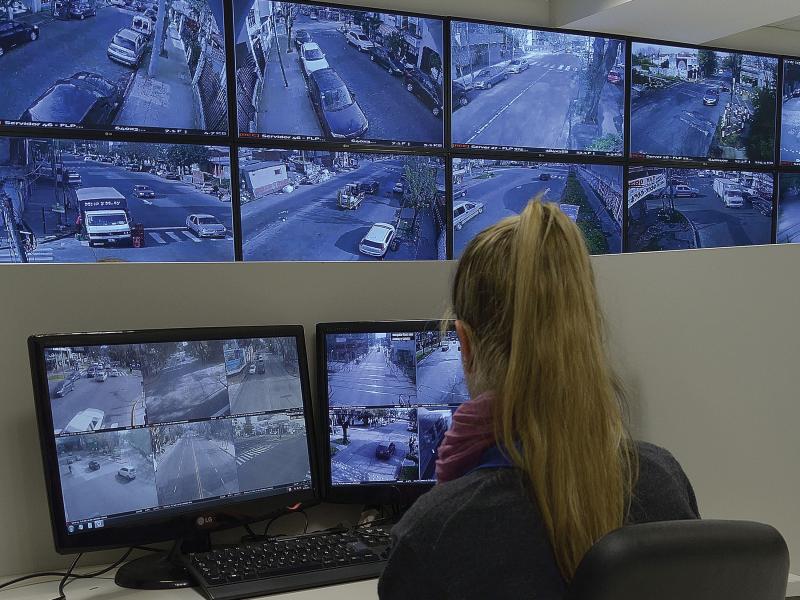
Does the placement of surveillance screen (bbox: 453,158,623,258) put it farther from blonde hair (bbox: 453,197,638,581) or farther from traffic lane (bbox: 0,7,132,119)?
blonde hair (bbox: 453,197,638,581)

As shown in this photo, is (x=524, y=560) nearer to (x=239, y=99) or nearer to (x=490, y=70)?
(x=239, y=99)

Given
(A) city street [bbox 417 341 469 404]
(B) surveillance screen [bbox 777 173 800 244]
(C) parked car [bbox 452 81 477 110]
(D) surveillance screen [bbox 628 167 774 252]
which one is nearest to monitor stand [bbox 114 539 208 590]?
(A) city street [bbox 417 341 469 404]

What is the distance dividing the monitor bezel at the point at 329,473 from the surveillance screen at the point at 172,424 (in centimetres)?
5

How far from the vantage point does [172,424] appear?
1337mm

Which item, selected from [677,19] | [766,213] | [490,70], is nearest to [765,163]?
[766,213]

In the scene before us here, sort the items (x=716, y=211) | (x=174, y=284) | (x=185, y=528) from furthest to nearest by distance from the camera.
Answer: (x=716, y=211)
(x=174, y=284)
(x=185, y=528)

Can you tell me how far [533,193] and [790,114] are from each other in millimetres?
1768

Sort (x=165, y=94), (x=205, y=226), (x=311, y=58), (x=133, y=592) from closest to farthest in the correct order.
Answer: (x=133, y=592) → (x=165, y=94) → (x=205, y=226) → (x=311, y=58)

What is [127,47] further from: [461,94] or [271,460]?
[271,460]

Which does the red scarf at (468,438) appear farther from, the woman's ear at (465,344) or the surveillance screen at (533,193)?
the surveillance screen at (533,193)

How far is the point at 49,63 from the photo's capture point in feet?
9.64

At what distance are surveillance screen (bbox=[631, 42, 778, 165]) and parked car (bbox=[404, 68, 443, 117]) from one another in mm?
1101

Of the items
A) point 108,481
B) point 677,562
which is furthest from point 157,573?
point 677,562

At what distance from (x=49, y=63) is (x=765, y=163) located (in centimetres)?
368
